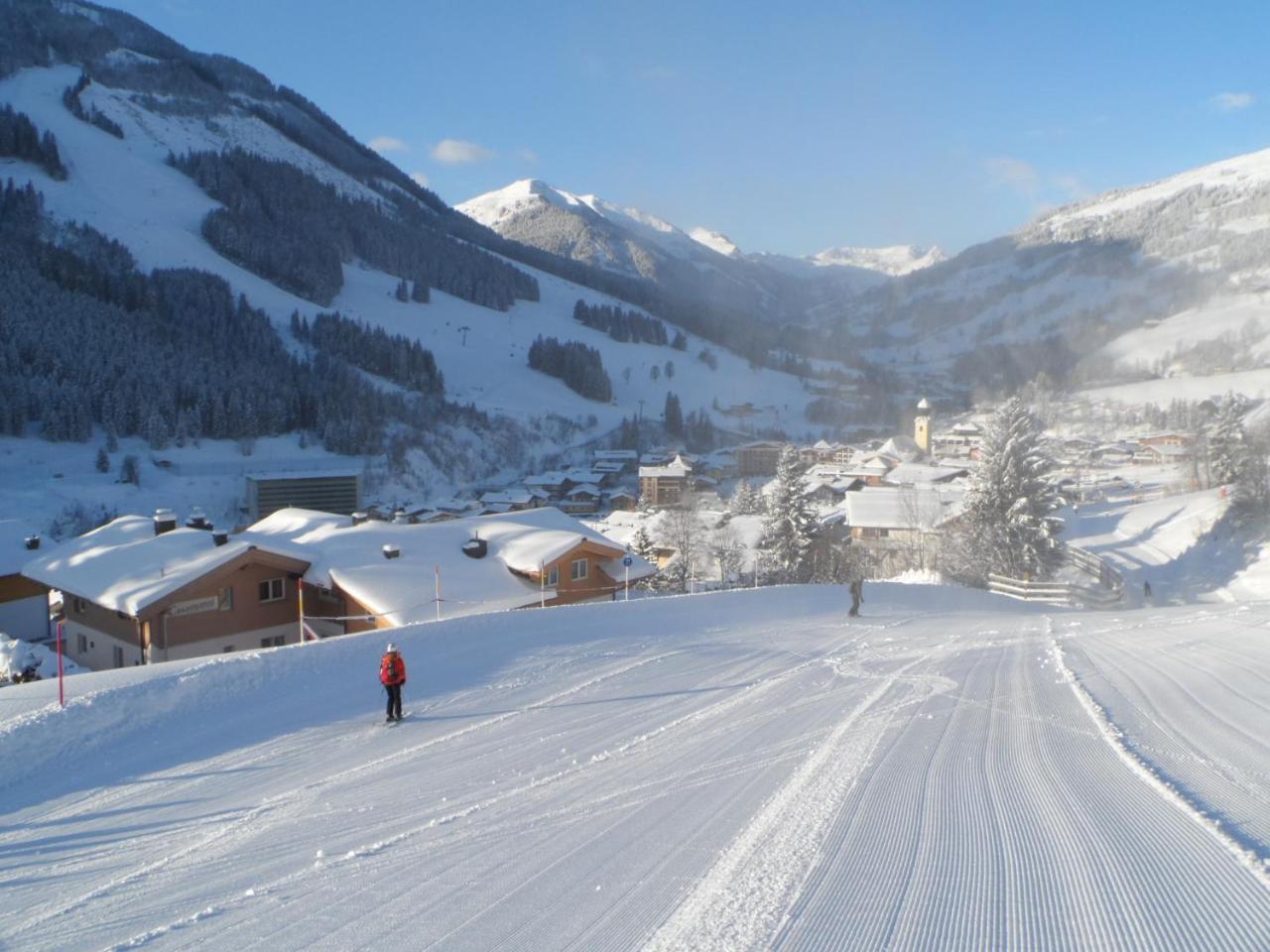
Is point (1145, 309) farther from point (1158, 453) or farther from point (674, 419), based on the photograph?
point (674, 419)

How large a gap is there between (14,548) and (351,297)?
101 metres

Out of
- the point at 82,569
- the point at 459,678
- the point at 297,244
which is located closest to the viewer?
the point at 459,678

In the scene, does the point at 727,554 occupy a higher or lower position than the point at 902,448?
lower

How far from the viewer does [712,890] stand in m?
4.51

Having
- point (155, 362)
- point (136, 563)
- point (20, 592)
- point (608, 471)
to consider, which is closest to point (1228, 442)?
point (608, 471)

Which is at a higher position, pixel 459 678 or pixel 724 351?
pixel 724 351

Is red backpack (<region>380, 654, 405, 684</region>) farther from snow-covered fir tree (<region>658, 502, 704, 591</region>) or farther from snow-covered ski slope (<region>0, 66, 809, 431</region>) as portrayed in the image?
snow-covered ski slope (<region>0, 66, 809, 431</region>)

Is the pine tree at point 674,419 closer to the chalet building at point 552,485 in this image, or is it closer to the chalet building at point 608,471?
the chalet building at point 608,471

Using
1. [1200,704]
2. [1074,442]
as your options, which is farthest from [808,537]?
[1074,442]

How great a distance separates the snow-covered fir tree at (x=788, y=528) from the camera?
33625mm

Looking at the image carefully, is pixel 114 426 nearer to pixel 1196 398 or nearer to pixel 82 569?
pixel 82 569

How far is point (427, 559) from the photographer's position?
64.3ft

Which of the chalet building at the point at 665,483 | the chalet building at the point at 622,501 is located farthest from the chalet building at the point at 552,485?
the chalet building at the point at 665,483

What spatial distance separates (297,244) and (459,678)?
121 m
